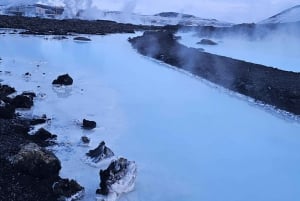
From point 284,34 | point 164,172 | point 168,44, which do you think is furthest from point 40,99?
point 284,34

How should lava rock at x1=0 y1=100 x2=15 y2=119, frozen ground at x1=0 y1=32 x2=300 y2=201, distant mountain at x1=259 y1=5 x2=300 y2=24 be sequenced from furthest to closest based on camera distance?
distant mountain at x1=259 y1=5 x2=300 y2=24, lava rock at x1=0 y1=100 x2=15 y2=119, frozen ground at x1=0 y1=32 x2=300 y2=201

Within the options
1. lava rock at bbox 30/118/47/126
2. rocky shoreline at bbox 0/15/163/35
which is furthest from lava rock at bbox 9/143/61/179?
rocky shoreline at bbox 0/15/163/35

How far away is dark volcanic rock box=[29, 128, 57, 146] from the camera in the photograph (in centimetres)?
646

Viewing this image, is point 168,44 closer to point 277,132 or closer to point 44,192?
point 277,132

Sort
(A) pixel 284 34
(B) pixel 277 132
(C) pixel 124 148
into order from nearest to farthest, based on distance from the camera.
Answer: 1. (C) pixel 124 148
2. (B) pixel 277 132
3. (A) pixel 284 34

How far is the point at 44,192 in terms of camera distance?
4855 millimetres

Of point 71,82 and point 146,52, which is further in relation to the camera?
point 146,52

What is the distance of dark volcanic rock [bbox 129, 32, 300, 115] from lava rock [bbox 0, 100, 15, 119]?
21.0 ft

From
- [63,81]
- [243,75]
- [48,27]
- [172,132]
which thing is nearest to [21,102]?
[63,81]

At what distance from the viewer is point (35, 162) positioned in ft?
16.9

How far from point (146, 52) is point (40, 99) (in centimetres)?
1078

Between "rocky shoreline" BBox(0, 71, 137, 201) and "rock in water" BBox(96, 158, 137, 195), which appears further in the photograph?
"rock in water" BBox(96, 158, 137, 195)

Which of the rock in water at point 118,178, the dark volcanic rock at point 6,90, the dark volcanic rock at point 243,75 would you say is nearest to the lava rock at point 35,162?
the rock in water at point 118,178

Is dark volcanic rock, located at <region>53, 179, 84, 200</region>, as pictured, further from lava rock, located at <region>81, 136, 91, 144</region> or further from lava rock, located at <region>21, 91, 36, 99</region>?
lava rock, located at <region>21, 91, 36, 99</region>
